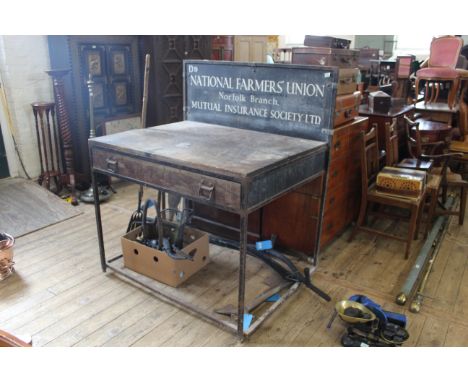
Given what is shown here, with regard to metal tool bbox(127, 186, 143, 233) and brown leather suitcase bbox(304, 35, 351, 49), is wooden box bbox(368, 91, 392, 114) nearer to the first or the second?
brown leather suitcase bbox(304, 35, 351, 49)

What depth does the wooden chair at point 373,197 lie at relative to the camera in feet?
9.12

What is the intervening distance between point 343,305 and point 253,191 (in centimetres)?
82

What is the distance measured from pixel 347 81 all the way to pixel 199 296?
1616 mm

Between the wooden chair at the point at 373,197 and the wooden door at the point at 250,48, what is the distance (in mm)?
4083

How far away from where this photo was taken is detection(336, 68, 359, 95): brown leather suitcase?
2518 millimetres

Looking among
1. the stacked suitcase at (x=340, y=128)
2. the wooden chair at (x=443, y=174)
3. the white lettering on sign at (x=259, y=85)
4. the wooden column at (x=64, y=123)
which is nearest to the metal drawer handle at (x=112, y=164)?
the white lettering on sign at (x=259, y=85)

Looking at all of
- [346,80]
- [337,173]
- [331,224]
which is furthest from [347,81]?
[331,224]

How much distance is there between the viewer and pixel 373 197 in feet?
9.51

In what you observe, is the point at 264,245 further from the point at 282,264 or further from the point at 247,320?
the point at 247,320

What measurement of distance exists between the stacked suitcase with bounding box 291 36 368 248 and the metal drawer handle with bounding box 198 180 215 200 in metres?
0.95

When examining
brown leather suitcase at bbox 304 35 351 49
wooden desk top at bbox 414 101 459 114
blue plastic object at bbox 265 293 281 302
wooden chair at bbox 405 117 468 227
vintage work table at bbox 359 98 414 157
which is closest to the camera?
blue plastic object at bbox 265 293 281 302

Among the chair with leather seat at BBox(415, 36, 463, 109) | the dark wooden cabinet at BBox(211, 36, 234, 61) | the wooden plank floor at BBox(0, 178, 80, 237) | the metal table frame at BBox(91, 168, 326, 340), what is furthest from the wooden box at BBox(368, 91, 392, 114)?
the dark wooden cabinet at BBox(211, 36, 234, 61)
